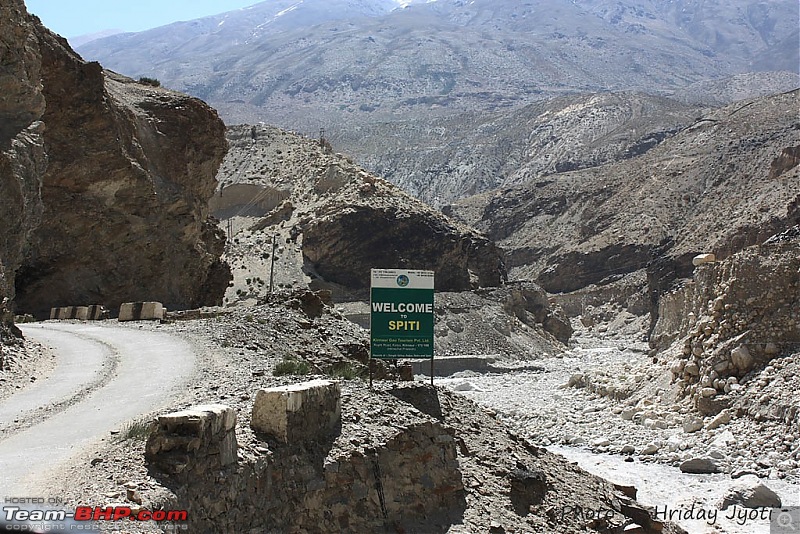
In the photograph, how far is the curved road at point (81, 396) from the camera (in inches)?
263

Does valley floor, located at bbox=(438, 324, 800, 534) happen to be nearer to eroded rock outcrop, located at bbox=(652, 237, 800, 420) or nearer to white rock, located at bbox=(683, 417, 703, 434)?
white rock, located at bbox=(683, 417, 703, 434)

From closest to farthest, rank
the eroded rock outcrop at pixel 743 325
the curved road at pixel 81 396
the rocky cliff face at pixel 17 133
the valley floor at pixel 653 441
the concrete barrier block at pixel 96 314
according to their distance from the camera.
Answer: the curved road at pixel 81 396, the rocky cliff face at pixel 17 133, the valley floor at pixel 653 441, the eroded rock outcrop at pixel 743 325, the concrete barrier block at pixel 96 314

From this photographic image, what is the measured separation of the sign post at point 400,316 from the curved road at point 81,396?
259 cm

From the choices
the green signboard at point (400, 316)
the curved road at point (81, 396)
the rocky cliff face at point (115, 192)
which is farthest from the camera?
the rocky cliff face at point (115, 192)

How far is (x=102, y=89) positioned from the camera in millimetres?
25078

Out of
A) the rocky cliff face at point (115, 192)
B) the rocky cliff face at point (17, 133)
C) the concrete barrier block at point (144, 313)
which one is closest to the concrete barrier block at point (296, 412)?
the rocky cliff face at point (17, 133)

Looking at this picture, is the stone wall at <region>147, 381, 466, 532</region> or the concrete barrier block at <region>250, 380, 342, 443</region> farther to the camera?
the concrete barrier block at <region>250, 380, 342, 443</region>

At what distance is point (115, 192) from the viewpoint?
26266mm

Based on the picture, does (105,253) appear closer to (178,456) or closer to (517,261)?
(178,456)

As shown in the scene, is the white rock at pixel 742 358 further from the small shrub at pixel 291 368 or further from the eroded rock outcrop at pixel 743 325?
the small shrub at pixel 291 368

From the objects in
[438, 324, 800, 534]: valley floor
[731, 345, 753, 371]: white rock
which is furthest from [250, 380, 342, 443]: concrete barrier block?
[731, 345, 753, 371]: white rock

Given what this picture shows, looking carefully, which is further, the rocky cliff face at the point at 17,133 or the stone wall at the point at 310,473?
the rocky cliff face at the point at 17,133

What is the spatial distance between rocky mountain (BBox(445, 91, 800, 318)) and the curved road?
55.0 metres

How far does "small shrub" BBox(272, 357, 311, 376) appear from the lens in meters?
11.3
